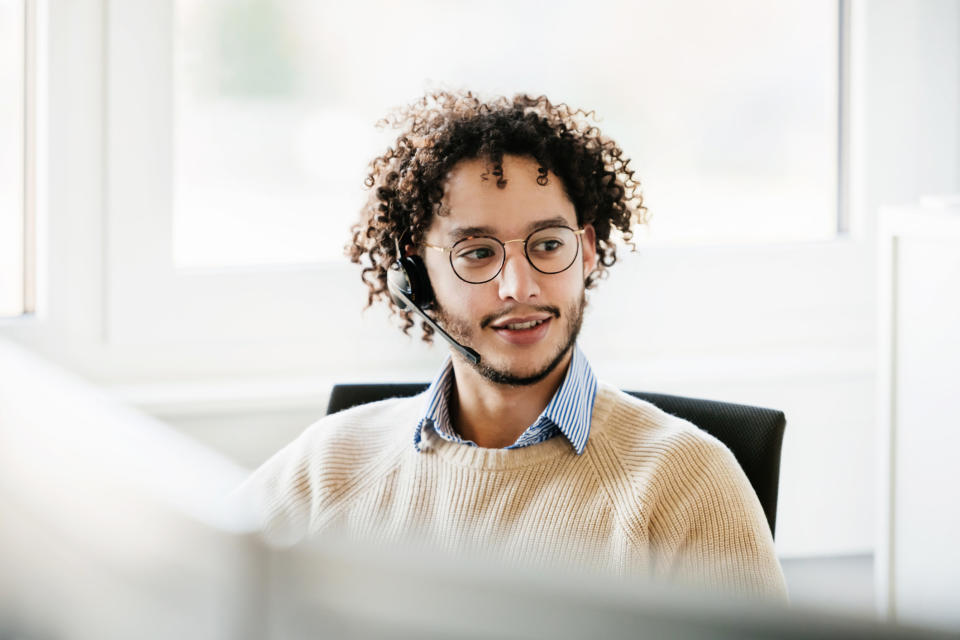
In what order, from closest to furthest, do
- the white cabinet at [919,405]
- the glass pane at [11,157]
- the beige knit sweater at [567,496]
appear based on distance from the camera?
the beige knit sweater at [567,496] → the white cabinet at [919,405] → the glass pane at [11,157]

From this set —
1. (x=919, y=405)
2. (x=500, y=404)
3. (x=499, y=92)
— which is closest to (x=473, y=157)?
(x=500, y=404)

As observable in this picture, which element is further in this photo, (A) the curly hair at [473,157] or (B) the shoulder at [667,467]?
(A) the curly hair at [473,157]

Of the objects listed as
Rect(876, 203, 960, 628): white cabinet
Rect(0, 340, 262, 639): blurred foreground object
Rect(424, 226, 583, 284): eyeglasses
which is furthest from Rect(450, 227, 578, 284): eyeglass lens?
Rect(0, 340, 262, 639): blurred foreground object

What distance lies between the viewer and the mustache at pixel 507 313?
1.29 metres

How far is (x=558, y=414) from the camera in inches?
49.5

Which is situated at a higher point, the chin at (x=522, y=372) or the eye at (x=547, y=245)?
the eye at (x=547, y=245)

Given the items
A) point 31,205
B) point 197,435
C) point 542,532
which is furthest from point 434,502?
point 31,205

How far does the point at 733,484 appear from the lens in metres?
1.21

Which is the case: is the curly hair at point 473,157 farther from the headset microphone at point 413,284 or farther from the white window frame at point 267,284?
the white window frame at point 267,284

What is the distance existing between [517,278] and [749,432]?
1.11 ft

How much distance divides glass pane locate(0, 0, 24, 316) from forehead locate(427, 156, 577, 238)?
86 cm

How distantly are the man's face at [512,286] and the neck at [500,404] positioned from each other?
3cm

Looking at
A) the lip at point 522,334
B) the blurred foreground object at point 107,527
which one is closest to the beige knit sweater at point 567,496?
the lip at point 522,334

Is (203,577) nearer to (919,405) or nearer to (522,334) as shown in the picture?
(522,334)
